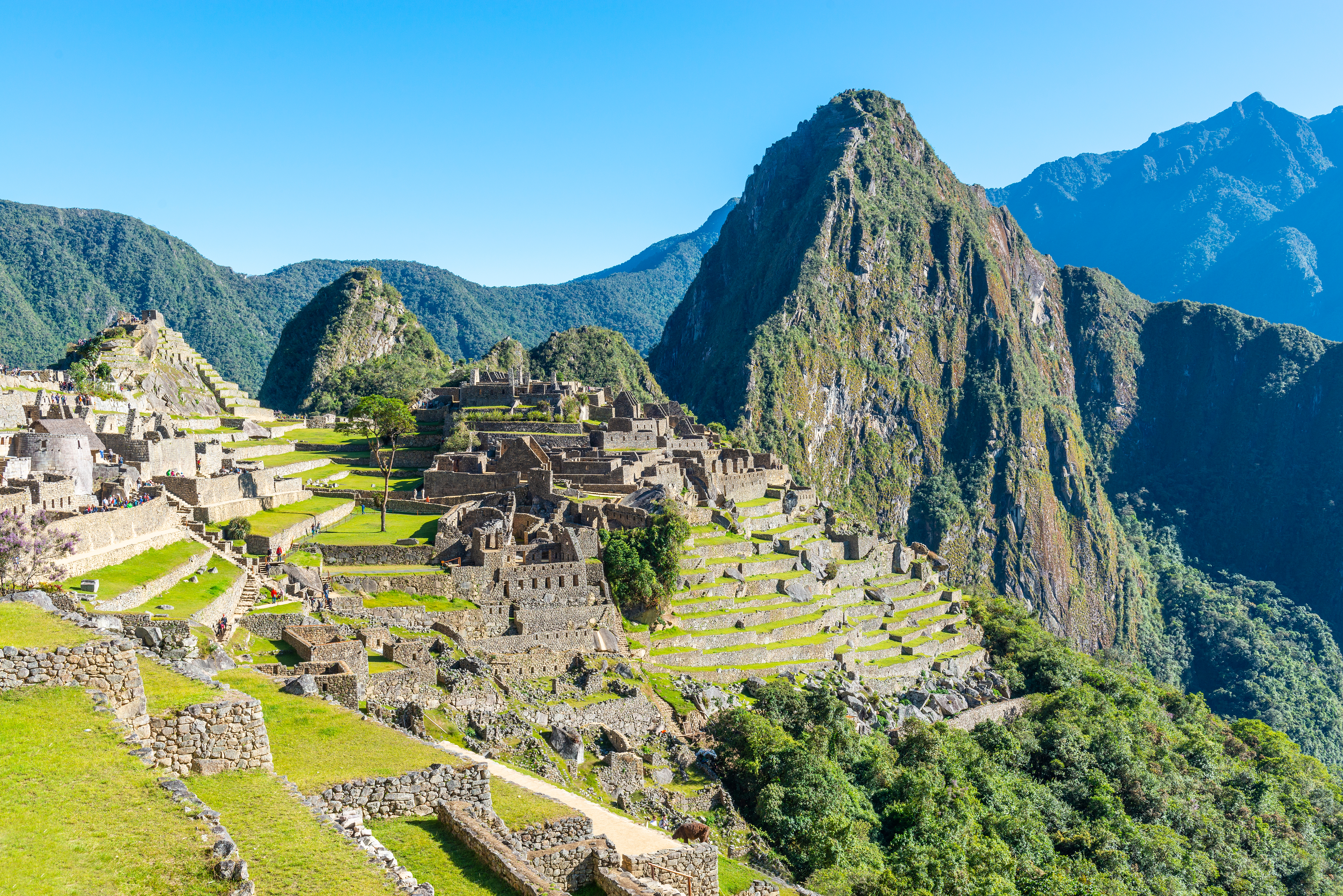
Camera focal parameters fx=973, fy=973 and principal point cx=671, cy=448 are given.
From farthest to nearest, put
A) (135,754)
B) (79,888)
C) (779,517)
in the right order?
(779,517)
(135,754)
(79,888)

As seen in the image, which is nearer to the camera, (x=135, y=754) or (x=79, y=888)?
(x=79, y=888)

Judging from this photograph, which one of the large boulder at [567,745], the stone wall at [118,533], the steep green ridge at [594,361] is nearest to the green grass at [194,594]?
the stone wall at [118,533]

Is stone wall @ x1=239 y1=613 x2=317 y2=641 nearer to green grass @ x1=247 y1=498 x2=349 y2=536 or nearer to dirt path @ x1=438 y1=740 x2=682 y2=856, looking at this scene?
dirt path @ x1=438 y1=740 x2=682 y2=856

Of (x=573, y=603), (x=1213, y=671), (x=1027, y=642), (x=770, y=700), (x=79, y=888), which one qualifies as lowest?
(x=1213, y=671)

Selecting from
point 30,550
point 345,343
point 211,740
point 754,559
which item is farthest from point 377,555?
point 345,343

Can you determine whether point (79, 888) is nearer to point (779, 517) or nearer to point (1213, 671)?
point (779, 517)

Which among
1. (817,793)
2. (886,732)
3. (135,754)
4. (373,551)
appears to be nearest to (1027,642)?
(886,732)
